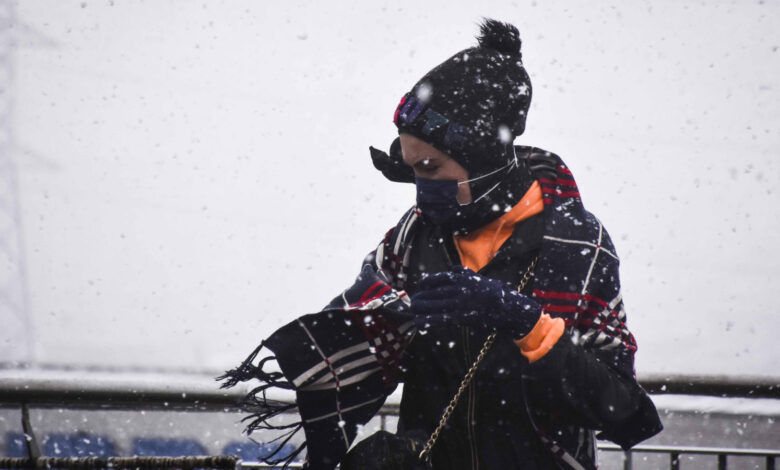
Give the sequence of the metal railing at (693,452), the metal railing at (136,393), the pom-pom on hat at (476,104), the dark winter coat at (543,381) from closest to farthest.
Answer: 1. the dark winter coat at (543,381)
2. the pom-pom on hat at (476,104)
3. the metal railing at (136,393)
4. the metal railing at (693,452)

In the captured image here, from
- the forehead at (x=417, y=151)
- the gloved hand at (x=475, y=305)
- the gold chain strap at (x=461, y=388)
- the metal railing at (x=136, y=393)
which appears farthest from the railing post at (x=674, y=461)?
the forehead at (x=417, y=151)

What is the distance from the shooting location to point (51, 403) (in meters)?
2.71

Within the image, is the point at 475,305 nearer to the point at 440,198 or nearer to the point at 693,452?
the point at 440,198

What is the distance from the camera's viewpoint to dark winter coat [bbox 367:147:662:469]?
1702 millimetres

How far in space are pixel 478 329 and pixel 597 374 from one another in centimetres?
30

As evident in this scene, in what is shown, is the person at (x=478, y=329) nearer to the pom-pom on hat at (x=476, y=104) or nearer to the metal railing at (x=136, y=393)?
the pom-pom on hat at (x=476, y=104)

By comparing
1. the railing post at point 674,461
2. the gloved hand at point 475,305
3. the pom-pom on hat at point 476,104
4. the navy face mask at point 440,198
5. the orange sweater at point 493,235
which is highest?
the pom-pom on hat at point 476,104

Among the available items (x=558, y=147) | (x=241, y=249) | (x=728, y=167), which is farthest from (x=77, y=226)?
(x=728, y=167)

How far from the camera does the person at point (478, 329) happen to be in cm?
175

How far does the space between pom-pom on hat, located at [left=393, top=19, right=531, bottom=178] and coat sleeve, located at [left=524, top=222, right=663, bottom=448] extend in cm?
40

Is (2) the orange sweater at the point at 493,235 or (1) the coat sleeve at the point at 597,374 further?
(2) the orange sweater at the point at 493,235

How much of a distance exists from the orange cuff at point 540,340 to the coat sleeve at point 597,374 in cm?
1

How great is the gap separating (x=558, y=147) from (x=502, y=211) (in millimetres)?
37524

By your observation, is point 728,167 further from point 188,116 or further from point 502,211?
point 502,211
